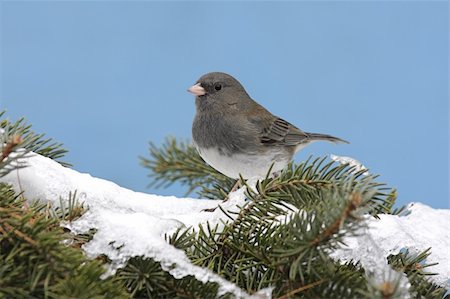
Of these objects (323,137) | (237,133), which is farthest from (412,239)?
(323,137)

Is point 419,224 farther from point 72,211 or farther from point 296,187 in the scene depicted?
point 72,211

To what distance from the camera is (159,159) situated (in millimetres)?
1952

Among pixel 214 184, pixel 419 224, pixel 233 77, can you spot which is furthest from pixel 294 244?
pixel 233 77

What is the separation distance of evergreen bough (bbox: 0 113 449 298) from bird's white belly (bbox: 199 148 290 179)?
2.31 ft

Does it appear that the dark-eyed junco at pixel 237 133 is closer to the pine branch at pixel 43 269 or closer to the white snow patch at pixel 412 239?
the white snow patch at pixel 412 239

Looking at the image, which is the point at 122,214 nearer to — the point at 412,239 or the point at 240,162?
the point at 412,239

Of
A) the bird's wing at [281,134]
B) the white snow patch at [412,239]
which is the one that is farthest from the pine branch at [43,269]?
the bird's wing at [281,134]

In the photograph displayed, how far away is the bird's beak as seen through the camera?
2174mm

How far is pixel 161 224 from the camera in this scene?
36.7 inches

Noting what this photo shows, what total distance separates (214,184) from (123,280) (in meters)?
1.08

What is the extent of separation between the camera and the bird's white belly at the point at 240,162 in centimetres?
183

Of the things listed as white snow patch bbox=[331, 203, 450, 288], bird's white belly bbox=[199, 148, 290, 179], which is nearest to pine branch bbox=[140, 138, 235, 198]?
bird's white belly bbox=[199, 148, 290, 179]

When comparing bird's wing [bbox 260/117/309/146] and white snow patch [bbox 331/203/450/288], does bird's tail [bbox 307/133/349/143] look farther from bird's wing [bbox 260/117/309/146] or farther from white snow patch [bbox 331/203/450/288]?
white snow patch [bbox 331/203/450/288]

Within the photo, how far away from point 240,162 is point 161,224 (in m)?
0.99
